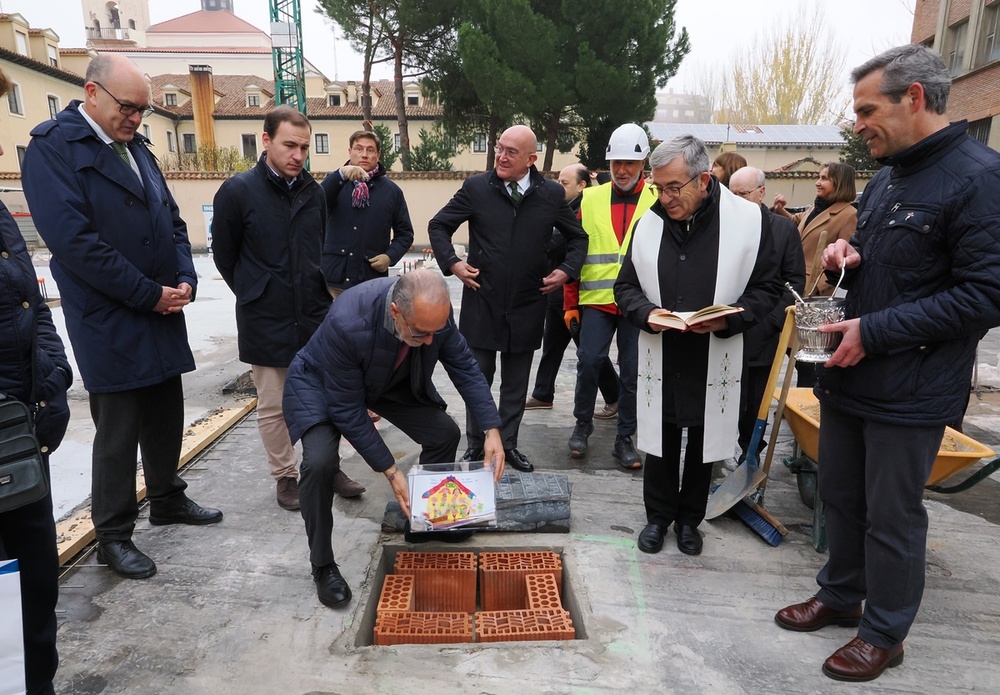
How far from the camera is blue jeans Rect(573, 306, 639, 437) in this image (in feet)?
13.4

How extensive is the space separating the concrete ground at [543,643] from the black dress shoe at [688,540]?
0.04 meters

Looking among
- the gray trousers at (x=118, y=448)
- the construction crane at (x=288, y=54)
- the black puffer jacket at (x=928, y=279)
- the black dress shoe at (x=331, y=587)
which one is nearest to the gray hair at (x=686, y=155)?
the black puffer jacket at (x=928, y=279)

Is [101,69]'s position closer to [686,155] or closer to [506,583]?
[686,155]

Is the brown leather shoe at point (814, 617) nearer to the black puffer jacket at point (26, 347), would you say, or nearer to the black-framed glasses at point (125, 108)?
the black puffer jacket at point (26, 347)

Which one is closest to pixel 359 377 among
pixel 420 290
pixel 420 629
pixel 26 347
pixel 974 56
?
pixel 420 290

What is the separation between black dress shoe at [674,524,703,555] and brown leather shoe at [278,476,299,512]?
1.95m

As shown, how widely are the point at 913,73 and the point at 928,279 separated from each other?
0.63 metres

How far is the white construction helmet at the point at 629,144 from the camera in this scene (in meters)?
3.85

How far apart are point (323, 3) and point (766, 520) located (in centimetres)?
2662

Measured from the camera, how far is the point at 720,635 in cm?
254

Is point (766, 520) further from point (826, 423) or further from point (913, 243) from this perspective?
point (913, 243)

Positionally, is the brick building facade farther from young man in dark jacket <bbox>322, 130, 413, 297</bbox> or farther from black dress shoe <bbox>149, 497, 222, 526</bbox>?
black dress shoe <bbox>149, 497, 222, 526</bbox>

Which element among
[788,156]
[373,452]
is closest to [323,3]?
[788,156]

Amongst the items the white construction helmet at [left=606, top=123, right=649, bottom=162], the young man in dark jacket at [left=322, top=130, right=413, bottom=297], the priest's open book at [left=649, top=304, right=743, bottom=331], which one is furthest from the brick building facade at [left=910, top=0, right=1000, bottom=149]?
the priest's open book at [left=649, top=304, right=743, bottom=331]
